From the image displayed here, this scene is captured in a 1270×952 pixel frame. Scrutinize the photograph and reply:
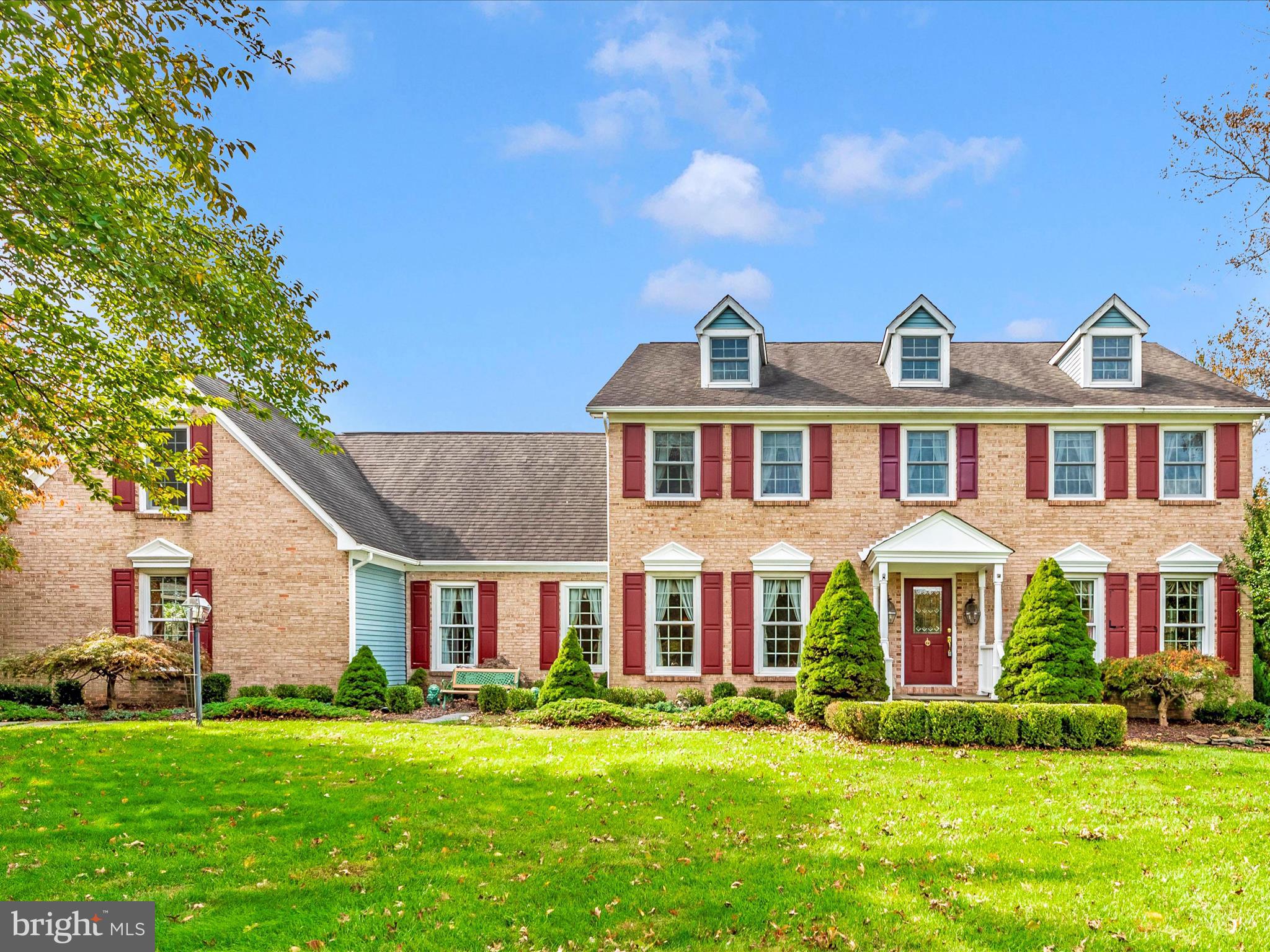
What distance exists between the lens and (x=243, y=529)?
62.8ft

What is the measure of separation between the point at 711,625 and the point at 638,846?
1164cm

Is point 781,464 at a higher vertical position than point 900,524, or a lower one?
higher

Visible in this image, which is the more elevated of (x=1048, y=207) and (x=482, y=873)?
(x=1048, y=207)

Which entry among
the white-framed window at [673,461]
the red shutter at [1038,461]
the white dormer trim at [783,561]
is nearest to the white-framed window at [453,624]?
the white-framed window at [673,461]

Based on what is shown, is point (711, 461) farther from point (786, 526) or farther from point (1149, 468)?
point (1149, 468)

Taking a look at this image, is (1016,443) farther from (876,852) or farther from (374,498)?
(374,498)

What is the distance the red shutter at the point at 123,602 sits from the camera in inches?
757

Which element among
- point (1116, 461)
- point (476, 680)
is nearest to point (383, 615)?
point (476, 680)

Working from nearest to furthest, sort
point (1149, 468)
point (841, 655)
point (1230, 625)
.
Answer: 1. point (841, 655)
2. point (1230, 625)
3. point (1149, 468)

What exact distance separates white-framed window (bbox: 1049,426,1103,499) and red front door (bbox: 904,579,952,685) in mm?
3348

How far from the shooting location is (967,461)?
63.1 feet

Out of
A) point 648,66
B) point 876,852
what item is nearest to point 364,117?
point 648,66

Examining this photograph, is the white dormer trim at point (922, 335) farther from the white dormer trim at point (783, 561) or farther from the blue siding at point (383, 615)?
the blue siding at point (383, 615)

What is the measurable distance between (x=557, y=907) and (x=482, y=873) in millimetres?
970
